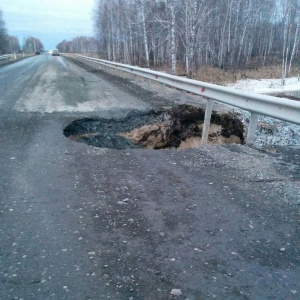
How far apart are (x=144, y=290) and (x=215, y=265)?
25.3 inches

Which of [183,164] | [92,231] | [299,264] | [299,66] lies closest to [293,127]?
[183,164]

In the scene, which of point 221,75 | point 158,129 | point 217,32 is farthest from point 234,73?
point 158,129

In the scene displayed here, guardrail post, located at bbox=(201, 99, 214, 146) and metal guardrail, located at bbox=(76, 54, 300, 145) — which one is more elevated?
metal guardrail, located at bbox=(76, 54, 300, 145)

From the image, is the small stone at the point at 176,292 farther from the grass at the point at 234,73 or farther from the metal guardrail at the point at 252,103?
the grass at the point at 234,73

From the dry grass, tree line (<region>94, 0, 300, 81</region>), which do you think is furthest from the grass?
tree line (<region>94, 0, 300, 81</region>)

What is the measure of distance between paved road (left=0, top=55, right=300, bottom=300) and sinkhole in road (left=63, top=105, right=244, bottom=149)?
139 centimetres

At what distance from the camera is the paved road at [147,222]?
233 cm

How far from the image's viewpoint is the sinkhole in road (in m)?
6.91

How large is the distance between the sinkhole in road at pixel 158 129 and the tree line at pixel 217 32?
52.9ft

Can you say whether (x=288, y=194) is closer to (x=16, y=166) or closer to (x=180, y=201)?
(x=180, y=201)

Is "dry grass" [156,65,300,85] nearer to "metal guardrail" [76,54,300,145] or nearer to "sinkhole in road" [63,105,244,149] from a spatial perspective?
"sinkhole in road" [63,105,244,149]

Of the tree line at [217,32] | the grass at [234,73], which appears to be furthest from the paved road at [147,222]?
the grass at [234,73]

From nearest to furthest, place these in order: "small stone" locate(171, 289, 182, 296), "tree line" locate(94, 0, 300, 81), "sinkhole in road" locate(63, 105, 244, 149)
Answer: "small stone" locate(171, 289, 182, 296)
"sinkhole in road" locate(63, 105, 244, 149)
"tree line" locate(94, 0, 300, 81)

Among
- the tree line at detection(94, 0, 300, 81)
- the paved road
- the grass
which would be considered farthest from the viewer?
the tree line at detection(94, 0, 300, 81)
